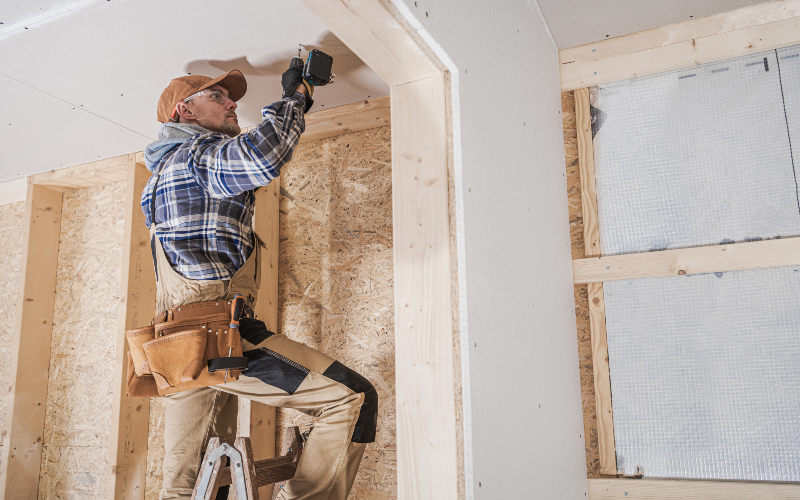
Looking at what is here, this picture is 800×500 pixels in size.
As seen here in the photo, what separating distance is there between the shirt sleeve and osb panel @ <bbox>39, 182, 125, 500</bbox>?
1670 mm

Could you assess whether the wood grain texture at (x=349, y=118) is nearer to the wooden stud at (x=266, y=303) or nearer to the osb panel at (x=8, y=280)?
the wooden stud at (x=266, y=303)

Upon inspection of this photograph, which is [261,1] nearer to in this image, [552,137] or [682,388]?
[552,137]

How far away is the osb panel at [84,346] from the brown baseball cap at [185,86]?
1369 millimetres

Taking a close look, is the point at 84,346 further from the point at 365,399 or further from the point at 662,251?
the point at 662,251

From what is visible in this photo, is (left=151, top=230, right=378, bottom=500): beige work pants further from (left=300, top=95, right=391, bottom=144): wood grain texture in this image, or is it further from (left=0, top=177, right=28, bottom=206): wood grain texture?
(left=0, top=177, right=28, bottom=206): wood grain texture

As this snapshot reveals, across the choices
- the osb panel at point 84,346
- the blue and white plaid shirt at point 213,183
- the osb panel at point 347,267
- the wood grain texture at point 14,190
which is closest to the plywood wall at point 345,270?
the osb panel at point 347,267

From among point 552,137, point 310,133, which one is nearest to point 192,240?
point 310,133

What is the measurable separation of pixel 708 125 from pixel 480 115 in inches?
45.7

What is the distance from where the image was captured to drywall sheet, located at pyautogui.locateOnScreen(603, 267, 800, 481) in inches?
71.3

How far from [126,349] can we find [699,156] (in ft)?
8.97

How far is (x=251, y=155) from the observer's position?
152 cm

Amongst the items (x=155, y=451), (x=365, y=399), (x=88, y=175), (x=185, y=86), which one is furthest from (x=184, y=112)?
(x=155, y=451)

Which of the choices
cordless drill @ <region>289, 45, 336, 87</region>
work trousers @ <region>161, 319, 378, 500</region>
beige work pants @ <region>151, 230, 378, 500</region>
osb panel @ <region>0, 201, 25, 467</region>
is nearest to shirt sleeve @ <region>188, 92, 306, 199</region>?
cordless drill @ <region>289, 45, 336, 87</region>

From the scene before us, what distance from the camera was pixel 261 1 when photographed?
1.77m
